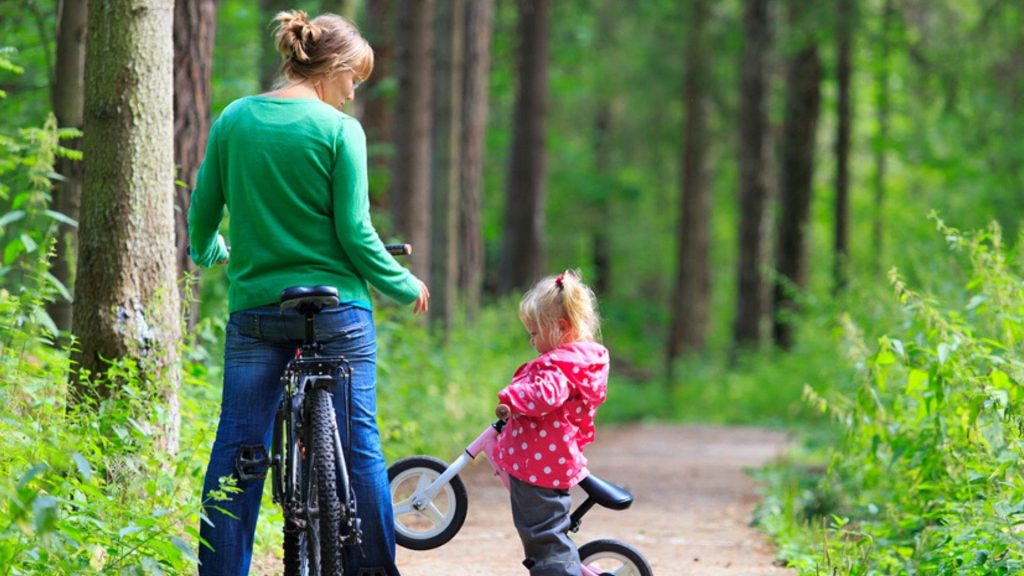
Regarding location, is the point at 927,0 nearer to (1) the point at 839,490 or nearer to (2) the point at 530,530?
(1) the point at 839,490

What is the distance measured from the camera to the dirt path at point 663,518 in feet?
21.3

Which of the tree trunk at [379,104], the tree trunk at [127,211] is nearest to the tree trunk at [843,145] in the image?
the tree trunk at [379,104]

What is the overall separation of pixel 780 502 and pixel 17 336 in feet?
18.5

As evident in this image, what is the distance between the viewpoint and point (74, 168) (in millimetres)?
7816

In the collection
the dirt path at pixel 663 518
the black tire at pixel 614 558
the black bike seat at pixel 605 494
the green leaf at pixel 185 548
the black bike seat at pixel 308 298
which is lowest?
the dirt path at pixel 663 518

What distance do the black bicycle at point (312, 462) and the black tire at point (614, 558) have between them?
93 centimetres

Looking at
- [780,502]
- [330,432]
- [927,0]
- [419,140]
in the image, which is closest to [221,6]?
[419,140]

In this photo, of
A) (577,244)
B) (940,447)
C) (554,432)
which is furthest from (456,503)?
(577,244)

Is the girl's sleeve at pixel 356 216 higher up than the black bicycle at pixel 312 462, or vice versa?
the girl's sleeve at pixel 356 216

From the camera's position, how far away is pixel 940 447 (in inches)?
247

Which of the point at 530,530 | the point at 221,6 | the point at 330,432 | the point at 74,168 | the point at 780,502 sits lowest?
the point at 780,502

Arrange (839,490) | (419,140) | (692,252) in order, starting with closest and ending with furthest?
1. (839,490)
2. (419,140)
3. (692,252)

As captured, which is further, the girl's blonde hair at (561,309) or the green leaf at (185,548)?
the girl's blonde hair at (561,309)

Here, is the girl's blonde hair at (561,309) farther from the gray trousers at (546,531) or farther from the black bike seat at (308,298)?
the black bike seat at (308,298)
